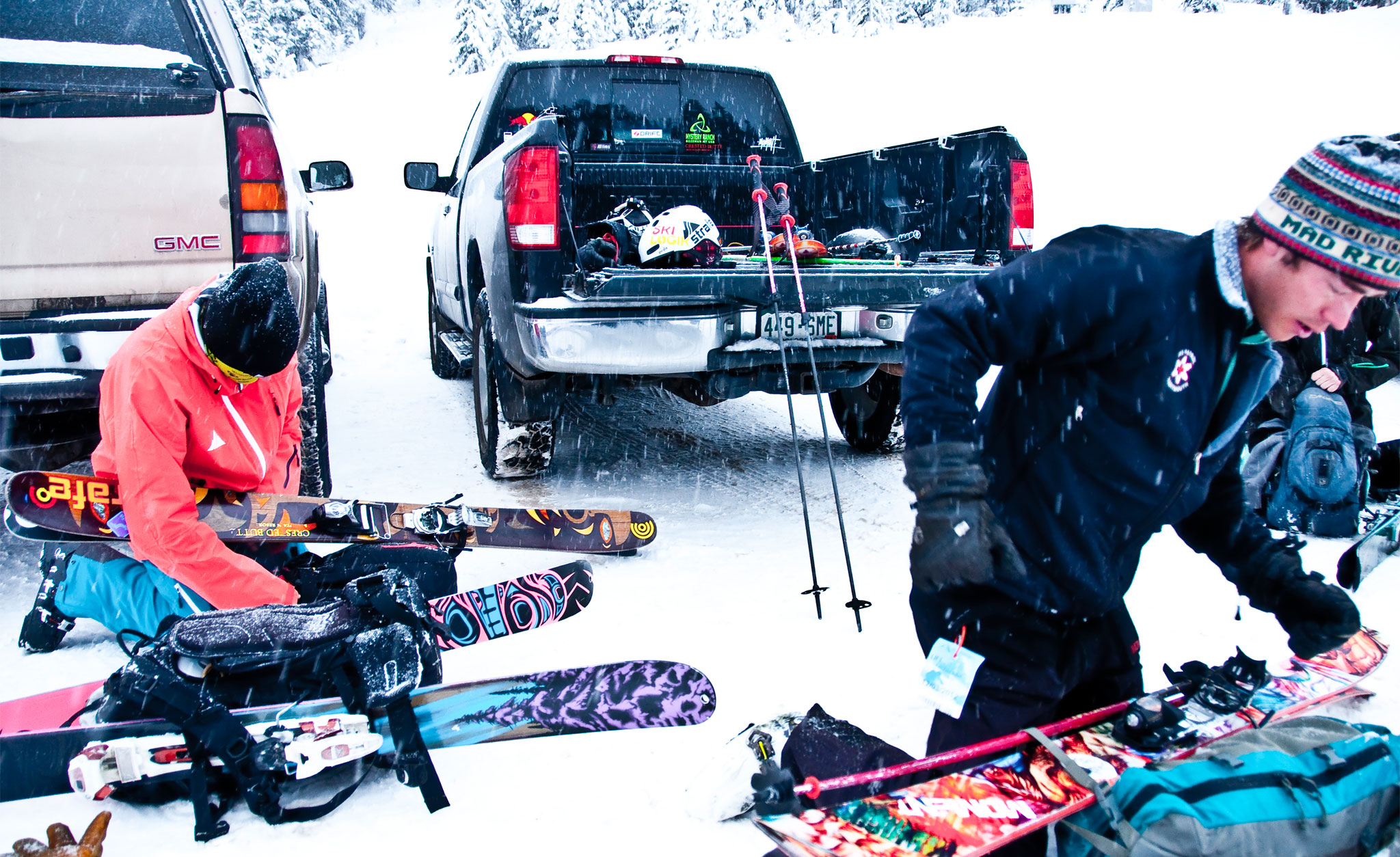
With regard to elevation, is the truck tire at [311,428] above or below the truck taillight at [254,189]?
below

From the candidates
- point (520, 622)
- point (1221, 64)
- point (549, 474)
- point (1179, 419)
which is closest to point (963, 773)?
point (1179, 419)

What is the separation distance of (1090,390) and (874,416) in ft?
11.3

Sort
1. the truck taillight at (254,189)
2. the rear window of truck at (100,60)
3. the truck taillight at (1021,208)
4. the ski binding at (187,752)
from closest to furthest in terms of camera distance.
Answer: the ski binding at (187,752), the rear window of truck at (100,60), the truck taillight at (254,189), the truck taillight at (1021,208)

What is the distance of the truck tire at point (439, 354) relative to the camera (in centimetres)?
723

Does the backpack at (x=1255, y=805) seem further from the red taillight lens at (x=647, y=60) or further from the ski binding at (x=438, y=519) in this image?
the red taillight lens at (x=647, y=60)

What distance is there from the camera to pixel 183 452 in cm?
240

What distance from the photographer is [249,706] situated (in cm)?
207

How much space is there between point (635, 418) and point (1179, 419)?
185 inches

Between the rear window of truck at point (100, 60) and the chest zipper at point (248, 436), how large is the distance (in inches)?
46.4

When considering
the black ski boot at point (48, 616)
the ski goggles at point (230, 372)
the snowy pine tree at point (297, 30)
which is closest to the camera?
the ski goggles at point (230, 372)

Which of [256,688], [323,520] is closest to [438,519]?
[323,520]

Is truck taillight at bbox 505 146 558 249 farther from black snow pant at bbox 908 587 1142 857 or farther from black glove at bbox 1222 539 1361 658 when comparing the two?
black glove at bbox 1222 539 1361 658

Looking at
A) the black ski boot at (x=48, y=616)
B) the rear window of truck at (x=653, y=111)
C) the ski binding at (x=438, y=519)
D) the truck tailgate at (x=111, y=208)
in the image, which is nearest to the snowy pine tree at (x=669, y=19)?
the rear window of truck at (x=653, y=111)

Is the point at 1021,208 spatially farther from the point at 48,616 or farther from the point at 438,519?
the point at 48,616
